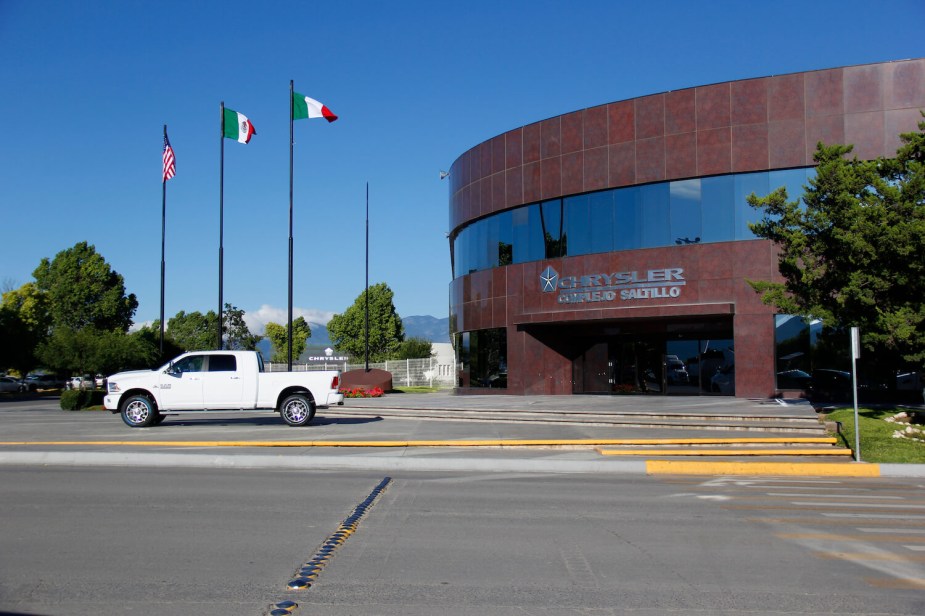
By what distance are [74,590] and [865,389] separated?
2507 cm

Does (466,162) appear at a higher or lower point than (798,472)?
higher

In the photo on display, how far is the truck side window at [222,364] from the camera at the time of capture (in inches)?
818

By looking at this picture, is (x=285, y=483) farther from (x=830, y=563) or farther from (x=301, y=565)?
(x=830, y=563)

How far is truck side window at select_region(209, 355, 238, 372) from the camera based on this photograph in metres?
20.8

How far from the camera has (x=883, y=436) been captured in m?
17.6

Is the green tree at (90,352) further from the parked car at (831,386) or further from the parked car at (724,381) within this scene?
the parked car at (831,386)

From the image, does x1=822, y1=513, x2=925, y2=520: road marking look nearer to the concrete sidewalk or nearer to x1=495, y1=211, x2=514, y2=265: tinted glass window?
the concrete sidewalk

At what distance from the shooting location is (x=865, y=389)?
25578 millimetres

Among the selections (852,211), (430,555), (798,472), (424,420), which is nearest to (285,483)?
(430,555)

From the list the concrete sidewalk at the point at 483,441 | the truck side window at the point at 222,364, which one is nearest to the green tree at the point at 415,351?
the concrete sidewalk at the point at 483,441

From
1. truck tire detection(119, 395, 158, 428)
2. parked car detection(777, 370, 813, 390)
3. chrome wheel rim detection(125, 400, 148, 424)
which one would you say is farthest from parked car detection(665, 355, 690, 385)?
chrome wheel rim detection(125, 400, 148, 424)

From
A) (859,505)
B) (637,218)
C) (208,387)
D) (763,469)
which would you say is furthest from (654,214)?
(859,505)

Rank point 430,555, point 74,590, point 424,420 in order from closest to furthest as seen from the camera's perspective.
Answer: point 74,590 < point 430,555 < point 424,420

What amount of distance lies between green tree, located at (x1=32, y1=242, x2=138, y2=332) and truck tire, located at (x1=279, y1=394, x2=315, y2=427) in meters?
51.4
